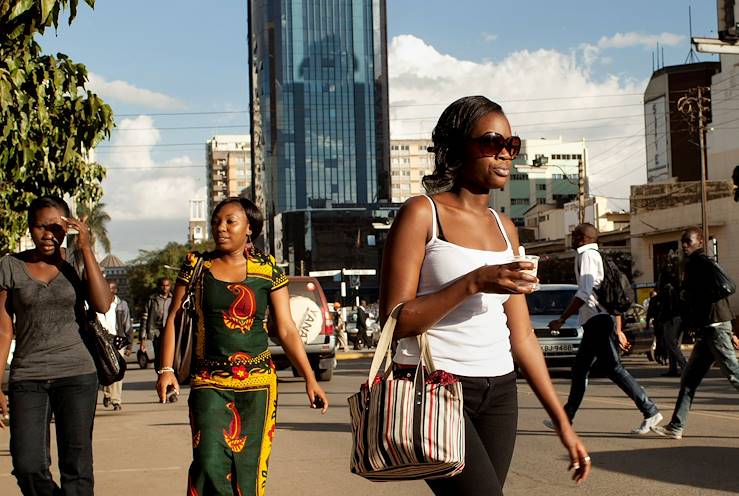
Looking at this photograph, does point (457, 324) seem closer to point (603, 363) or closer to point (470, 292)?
point (470, 292)

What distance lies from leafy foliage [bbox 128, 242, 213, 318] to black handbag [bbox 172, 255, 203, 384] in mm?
105120

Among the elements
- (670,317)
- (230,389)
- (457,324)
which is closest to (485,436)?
(457,324)

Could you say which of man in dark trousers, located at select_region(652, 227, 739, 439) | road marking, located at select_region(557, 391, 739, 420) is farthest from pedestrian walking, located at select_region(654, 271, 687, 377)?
man in dark trousers, located at select_region(652, 227, 739, 439)

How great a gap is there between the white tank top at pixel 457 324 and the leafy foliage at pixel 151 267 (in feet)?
352

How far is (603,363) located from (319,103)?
6433 inches

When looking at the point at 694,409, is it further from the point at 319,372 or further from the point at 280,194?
the point at 280,194

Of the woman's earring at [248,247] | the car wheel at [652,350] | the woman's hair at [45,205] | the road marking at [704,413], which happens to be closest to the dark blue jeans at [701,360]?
the road marking at [704,413]

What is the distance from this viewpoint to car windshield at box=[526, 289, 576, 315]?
21.5 m

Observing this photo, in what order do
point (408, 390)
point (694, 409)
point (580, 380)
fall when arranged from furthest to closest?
point (694, 409)
point (580, 380)
point (408, 390)

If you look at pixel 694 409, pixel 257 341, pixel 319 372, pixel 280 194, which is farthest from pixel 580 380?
pixel 280 194

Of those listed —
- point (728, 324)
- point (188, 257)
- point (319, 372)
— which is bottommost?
point (319, 372)

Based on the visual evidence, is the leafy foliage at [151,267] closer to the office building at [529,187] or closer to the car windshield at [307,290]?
the office building at [529,187]

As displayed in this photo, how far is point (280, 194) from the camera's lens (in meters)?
173

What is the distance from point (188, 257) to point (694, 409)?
28.9ft
